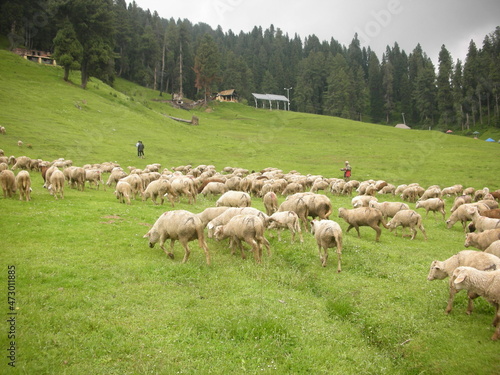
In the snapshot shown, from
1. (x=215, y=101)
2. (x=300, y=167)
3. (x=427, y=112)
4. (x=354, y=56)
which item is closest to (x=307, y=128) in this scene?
(x=215, y=101)

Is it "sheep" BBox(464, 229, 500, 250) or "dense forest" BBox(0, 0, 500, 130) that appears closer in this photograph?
"sheep" BBox(464, 229, 500, 250)

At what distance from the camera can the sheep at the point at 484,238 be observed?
42.5ft

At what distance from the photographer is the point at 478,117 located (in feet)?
343

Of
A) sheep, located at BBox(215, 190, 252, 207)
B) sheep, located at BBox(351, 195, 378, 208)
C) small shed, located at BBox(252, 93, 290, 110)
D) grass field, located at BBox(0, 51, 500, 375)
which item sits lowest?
grass field, located at BBox(0, 51, 500, 375)

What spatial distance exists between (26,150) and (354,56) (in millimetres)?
153674

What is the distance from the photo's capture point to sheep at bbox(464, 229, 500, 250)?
1295cm

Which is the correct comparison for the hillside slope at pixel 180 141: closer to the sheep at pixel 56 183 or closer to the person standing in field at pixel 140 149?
the person standing in field at pixel 140 149

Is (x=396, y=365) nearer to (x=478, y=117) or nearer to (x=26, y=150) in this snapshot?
(x=26, y=150)

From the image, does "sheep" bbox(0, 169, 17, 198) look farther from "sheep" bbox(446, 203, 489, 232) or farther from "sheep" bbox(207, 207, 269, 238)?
"sheep" bbox(446, 203, 489, 232)

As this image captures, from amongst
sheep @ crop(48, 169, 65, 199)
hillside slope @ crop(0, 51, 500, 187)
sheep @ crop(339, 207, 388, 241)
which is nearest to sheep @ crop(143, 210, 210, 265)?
sheep @ crop(339, 207, 388, 241)

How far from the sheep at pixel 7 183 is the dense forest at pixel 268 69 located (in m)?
47.6

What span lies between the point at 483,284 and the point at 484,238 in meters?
5.77

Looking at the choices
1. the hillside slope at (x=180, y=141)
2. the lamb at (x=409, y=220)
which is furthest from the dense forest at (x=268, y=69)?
the lamb at (x=409, y=220)

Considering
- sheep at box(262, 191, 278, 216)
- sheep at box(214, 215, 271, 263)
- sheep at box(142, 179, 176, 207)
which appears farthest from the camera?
sheep at box(142, 179, 176, 207)
